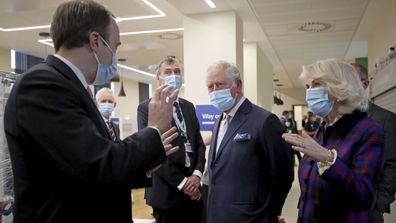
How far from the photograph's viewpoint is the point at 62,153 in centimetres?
95

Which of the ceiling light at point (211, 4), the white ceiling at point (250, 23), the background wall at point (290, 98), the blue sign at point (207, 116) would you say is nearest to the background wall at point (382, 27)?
the white ceiling at point (250, 23)

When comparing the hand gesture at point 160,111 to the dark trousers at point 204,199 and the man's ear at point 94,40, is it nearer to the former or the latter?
the man's ear at point 94,40

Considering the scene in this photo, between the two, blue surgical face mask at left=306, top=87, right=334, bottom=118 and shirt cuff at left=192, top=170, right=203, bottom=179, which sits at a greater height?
blue surgical face mask at left=306, top=87, right=334, bottom=118

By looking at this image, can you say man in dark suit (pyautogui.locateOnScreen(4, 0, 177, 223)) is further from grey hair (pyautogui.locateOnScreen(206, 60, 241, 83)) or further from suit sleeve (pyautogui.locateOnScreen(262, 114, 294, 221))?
grey hair (pyautogui.locateOnScreen(206, 60, 241, 83))

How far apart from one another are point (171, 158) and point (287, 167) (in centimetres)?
79

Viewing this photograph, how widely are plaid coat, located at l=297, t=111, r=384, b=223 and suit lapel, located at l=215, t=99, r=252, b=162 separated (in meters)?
0.56

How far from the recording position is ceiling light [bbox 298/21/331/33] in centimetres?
619

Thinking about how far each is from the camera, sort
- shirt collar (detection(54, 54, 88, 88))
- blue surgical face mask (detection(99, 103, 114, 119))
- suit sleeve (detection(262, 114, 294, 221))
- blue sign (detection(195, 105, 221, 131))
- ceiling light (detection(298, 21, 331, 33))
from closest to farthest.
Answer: shirt collar (detection(54, 54, 88, 88))
suit sleeve (detection(262, 114, 294, 221))
blue surgical face mask (detection(99, 103, 114, 119))
blue sign (detection(195, 105, 221, 131))
ceiling light (detection(298, 21, 331, 33))

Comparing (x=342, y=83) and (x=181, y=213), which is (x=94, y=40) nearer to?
(x=342, y=83)

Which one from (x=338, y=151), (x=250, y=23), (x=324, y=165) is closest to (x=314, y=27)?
(x=250, y=23)

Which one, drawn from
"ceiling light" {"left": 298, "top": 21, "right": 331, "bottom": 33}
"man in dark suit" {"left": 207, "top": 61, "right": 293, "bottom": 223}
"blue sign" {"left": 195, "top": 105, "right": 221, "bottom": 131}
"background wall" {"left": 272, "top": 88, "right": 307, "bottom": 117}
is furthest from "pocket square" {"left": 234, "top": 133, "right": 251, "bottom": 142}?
"background wall" {"left": 272, "top": 88, "right": 307, "bottom": 117}

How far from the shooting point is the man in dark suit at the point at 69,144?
3.14 ft

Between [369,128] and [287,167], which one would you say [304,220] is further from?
[369,128]

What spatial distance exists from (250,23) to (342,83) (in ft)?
14.7
